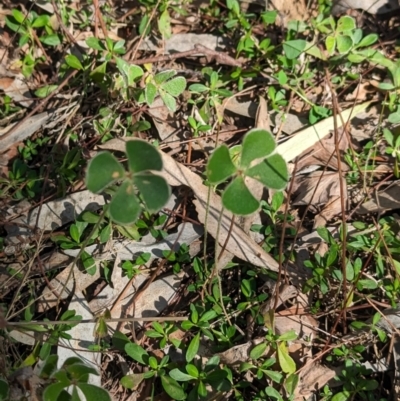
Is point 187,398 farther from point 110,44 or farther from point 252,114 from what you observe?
point 110,44

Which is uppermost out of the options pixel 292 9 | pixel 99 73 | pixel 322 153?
pixel 292 9

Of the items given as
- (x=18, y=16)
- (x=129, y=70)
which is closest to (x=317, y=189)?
(x=129, y=70)

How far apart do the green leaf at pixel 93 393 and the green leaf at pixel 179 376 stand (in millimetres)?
436

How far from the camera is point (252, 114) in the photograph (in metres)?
2.89

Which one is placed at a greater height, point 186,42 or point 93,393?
point 186,42

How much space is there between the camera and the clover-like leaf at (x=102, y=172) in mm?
1646

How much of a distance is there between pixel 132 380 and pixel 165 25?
1.89 m

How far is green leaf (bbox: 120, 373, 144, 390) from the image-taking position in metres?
2.24

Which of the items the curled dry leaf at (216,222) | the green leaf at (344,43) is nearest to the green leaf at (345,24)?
the green leaf at (344,43)

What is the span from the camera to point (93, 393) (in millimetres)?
1862

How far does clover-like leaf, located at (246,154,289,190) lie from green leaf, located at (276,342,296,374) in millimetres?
842

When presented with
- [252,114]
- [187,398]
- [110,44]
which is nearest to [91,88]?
[110,44]

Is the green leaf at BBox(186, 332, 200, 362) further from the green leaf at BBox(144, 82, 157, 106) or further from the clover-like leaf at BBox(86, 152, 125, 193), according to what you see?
the green leaf at BBox(144, 82, 157, 106)

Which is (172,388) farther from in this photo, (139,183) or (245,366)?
(139,183)
